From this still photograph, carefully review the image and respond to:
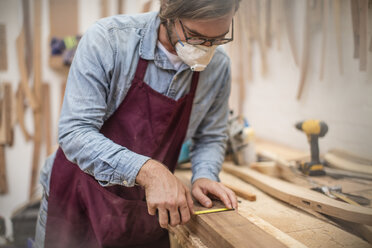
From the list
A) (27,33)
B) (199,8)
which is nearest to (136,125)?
(199,8)

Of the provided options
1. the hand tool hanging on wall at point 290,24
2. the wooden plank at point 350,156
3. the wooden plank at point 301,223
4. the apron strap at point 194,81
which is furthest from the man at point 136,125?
the hand tool hanging on wall at point 290,24

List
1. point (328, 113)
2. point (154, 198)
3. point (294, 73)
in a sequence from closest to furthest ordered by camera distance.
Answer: point (154, 198) < point (328, 113) < point (294, 73)

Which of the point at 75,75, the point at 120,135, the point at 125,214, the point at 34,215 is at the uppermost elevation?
the point at 75,75

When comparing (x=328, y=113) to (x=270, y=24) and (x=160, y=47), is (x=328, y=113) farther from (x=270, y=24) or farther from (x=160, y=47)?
(x=160, y=47)

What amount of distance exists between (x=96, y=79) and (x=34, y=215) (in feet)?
6.17

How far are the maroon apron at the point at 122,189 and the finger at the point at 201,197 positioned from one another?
0.19m

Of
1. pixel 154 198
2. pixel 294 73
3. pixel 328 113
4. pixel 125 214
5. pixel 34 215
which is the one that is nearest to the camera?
pixel 154 198

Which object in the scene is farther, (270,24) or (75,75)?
(270,24)

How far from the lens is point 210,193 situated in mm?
1220

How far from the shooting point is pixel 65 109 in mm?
1071

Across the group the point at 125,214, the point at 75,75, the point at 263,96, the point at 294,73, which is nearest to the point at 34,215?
the point at 125,214

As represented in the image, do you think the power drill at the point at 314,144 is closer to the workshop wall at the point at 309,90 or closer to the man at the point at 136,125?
the workshop wall at the point at 309,90

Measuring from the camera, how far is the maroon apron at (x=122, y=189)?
1.21 metres

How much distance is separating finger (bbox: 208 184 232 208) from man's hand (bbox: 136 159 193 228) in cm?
19
